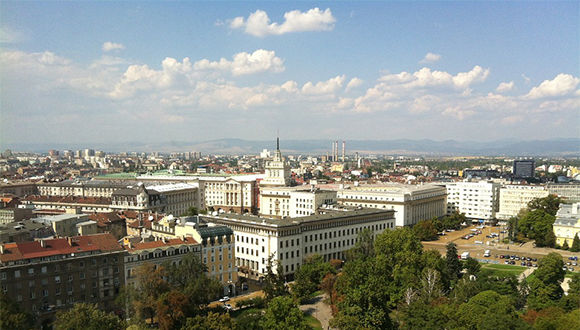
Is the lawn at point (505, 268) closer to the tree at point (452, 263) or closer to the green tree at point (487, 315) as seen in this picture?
the tree at point (452, 263)

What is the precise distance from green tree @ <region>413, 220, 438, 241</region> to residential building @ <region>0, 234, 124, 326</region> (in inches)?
1995

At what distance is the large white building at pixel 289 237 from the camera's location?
51969mm

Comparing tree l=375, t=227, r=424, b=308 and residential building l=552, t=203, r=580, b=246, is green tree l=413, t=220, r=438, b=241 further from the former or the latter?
tree l=375, t=227, r=424, b=308

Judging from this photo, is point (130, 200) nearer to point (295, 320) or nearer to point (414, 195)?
point (414, 195)

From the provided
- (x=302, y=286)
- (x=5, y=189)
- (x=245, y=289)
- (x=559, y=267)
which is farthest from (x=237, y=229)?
(x=5, y=189)

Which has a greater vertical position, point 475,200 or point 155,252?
point 155,252

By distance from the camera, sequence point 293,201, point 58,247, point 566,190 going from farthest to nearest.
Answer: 1. point 566,190
2. point 293,201
3. point 58,247

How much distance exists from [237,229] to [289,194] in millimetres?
33514

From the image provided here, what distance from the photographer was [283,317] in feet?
106

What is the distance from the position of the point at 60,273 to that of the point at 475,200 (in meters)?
86.0

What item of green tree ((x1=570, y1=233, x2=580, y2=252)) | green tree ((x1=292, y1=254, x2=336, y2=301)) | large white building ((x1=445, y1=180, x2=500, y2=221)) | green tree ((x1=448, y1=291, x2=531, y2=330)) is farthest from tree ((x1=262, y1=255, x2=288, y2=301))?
large white building ((x1=445, y1=180, x2=500, y2=221))

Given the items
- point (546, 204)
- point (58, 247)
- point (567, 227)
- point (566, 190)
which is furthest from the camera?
point (566, 190)

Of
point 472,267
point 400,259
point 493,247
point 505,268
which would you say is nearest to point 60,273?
point 400,259

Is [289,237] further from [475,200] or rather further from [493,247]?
[475,200]
